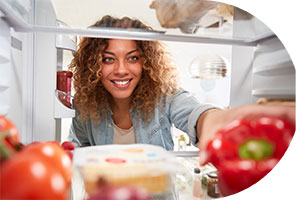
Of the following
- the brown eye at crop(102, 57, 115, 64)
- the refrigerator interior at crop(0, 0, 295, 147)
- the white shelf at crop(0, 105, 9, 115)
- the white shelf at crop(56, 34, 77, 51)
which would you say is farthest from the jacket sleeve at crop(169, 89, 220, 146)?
the white shelf at crop(0, 105, 9, 115)

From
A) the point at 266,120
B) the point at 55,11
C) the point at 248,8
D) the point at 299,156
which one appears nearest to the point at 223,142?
the point at 266,120

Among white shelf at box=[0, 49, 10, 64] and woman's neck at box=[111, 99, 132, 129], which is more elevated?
white shelf at box=[0, 49, 10, 64]

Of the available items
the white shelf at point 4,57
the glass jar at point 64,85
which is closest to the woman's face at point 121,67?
the glass jar at point 64,85


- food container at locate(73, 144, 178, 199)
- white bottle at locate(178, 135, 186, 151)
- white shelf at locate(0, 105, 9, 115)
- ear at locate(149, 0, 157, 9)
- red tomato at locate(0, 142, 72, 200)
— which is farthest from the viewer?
white bottle at locate(178, 135, 186, 151)

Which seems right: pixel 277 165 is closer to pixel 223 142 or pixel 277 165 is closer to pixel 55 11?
pixel 223 142

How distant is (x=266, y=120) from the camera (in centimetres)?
54

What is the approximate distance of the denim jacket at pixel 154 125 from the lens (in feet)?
2.46

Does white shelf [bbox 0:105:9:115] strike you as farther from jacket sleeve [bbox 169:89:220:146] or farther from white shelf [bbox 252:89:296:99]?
white shelf [bbox 252:89:296:99]

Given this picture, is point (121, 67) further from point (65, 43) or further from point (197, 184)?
point (197, 184)

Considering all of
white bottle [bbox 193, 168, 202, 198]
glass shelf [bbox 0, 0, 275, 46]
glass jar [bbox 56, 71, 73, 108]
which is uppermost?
glass shelf [bbox 0, 0, 275, 46]

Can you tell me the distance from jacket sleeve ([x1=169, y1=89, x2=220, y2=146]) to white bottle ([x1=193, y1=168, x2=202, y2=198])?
9cm

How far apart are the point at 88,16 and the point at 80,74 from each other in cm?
18

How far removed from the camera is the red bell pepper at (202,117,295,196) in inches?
19.5

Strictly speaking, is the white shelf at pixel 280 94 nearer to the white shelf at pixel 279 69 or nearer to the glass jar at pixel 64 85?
the white shelf at pixel 279 69
